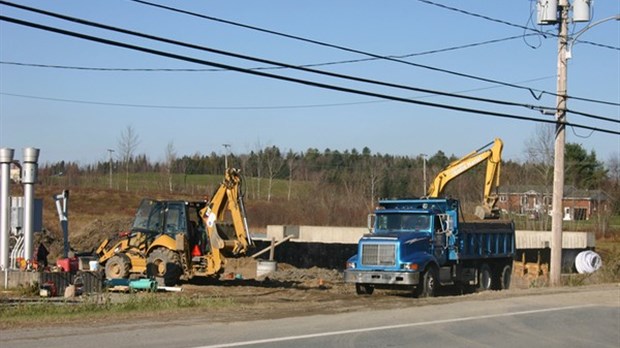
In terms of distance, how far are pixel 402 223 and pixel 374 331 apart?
11483 millimetres

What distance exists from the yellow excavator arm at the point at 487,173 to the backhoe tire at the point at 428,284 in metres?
5.17

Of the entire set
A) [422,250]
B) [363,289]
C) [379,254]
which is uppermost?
[422,250]

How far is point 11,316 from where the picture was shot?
55.5 feet

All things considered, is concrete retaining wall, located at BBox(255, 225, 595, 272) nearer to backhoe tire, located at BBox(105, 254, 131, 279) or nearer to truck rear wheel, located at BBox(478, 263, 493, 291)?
truck rear wheel, located at BBox(478, 263, 493, 291)

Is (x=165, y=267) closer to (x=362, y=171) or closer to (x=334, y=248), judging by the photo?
(x=334, y=248)

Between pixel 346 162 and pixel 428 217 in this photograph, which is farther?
pixel 346 162

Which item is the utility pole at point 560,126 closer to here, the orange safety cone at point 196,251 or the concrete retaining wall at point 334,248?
the orange safety cone at point 196,251

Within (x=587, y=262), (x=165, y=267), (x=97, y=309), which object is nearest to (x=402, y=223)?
(x=165, y=267)

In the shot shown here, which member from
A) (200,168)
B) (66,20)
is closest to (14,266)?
(66,20)

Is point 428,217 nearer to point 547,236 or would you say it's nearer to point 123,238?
point 123,238

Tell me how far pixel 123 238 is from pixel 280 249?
2194 cm

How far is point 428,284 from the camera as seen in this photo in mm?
25734

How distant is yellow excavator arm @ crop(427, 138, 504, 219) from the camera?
31.0 meters

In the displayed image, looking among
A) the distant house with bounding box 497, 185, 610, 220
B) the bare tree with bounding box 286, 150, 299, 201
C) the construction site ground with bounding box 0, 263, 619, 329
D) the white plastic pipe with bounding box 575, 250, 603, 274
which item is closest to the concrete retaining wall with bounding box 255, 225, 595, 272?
the white plastic pipe with bounding box 575, 250, 603, 274
